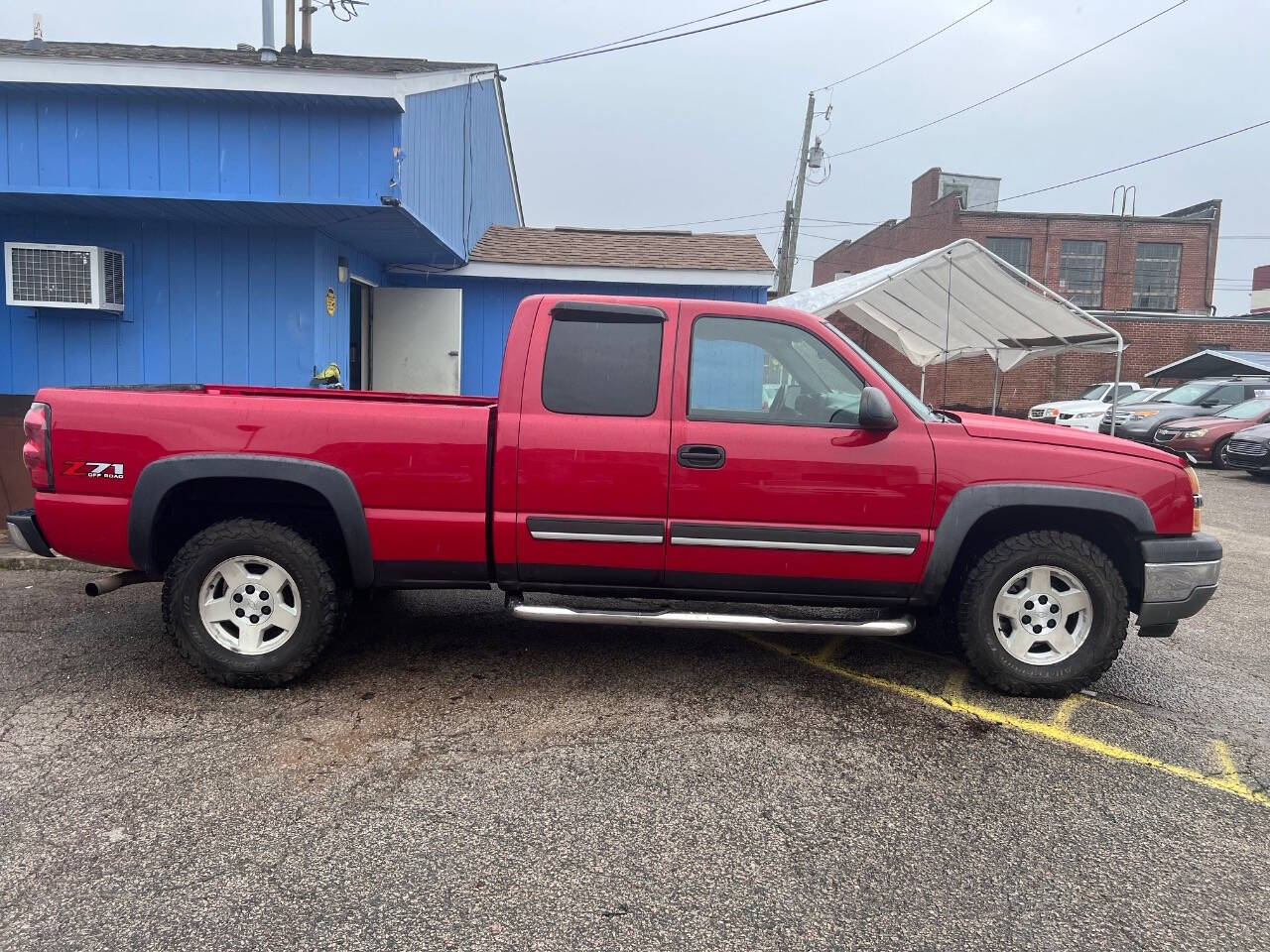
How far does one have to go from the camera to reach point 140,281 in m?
8.24

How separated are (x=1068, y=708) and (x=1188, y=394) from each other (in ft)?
57.4

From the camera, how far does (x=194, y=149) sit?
723 cm

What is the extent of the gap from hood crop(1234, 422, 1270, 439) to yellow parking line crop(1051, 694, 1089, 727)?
42.1 ft

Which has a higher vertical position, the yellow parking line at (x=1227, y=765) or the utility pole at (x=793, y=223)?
the utility pole at (x=793, y=223)

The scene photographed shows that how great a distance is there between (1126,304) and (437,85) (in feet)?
113

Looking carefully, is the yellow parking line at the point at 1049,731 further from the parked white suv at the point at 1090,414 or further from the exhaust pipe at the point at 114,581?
the parked white suv at the point at 1090,414

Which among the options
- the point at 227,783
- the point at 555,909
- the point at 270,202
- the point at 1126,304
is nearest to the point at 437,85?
the point at 270,202

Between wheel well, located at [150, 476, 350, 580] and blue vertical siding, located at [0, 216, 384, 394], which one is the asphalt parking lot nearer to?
wheel well, located at [150, 476, 350, 580]

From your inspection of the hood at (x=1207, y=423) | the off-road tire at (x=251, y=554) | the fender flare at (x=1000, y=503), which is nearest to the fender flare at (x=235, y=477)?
the off-road tire at (x=251, y=554)

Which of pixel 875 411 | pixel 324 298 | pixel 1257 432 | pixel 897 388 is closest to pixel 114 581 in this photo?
pixel 875 411

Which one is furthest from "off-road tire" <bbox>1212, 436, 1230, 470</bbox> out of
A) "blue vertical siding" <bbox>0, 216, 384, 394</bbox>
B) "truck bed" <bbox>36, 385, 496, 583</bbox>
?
"truck bed" <bbox>36, 385, 496, 583</bbox>

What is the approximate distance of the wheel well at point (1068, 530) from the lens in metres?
4.23

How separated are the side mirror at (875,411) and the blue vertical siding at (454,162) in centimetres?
492

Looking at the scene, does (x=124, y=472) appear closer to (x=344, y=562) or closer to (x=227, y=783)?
(x=344, y=562)
